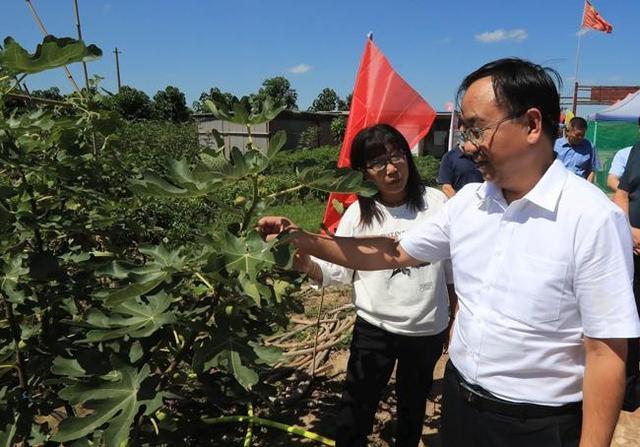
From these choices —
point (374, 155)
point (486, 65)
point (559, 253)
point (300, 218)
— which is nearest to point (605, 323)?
point (559, 253)

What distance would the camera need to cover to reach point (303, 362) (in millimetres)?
3590

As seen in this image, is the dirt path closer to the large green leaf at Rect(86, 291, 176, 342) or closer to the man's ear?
the large green leaf at Rect(86, 291, 176, 342)

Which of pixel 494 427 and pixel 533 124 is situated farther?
pixel 494 427

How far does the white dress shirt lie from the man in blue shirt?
522 cm

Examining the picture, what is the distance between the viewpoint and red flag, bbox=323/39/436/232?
3004mm

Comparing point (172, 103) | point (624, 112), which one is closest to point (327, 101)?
point (172, 103)

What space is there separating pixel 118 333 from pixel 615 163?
14.8 feet

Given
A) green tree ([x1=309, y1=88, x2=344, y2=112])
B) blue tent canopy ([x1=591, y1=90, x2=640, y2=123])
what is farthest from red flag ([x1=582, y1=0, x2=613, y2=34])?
green tree ([x1=309, y1=88, x2=344, y2=112])

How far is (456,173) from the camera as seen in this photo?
458cm

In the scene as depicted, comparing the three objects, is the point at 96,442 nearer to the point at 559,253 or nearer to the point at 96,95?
the point at 96,95

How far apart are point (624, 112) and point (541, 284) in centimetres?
1160

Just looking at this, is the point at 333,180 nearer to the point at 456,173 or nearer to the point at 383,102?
the point at 383,102

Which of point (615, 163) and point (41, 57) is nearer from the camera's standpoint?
Result: point (41, 57)

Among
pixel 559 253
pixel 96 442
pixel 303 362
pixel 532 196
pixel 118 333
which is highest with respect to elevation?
pixel 532 196
